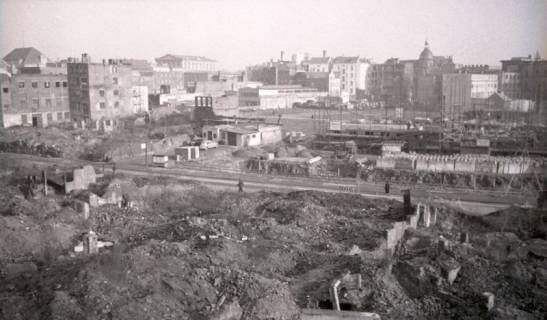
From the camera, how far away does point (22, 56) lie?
64312 mm

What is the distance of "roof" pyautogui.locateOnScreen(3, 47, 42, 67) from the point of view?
210 feet

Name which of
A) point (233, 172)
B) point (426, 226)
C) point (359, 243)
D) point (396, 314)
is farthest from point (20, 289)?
point (233, 172)

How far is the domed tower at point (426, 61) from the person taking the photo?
254 ft

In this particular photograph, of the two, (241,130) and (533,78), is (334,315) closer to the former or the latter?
(241,130)

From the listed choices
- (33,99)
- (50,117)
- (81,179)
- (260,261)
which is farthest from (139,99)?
(260,261)

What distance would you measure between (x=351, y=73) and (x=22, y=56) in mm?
52598

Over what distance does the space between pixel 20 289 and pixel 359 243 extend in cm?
1108

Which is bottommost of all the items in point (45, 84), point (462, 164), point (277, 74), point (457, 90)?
point (462, 164)

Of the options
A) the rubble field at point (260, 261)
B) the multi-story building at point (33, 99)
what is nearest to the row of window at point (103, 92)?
the multi-story building at point (33, 99)

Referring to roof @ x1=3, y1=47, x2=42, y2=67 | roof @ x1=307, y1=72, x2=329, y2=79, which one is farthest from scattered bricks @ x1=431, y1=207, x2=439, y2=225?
roof @ x1=307, y1=72, x2=329, y2=79

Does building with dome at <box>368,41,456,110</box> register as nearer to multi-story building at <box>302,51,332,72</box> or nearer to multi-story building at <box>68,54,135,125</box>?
multi-story building at <box>302,51,332,72</box>

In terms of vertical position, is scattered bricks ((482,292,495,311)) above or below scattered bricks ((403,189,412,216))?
below

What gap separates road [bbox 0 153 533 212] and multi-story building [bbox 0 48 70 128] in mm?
13062

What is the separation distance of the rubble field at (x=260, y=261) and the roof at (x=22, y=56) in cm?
4711
